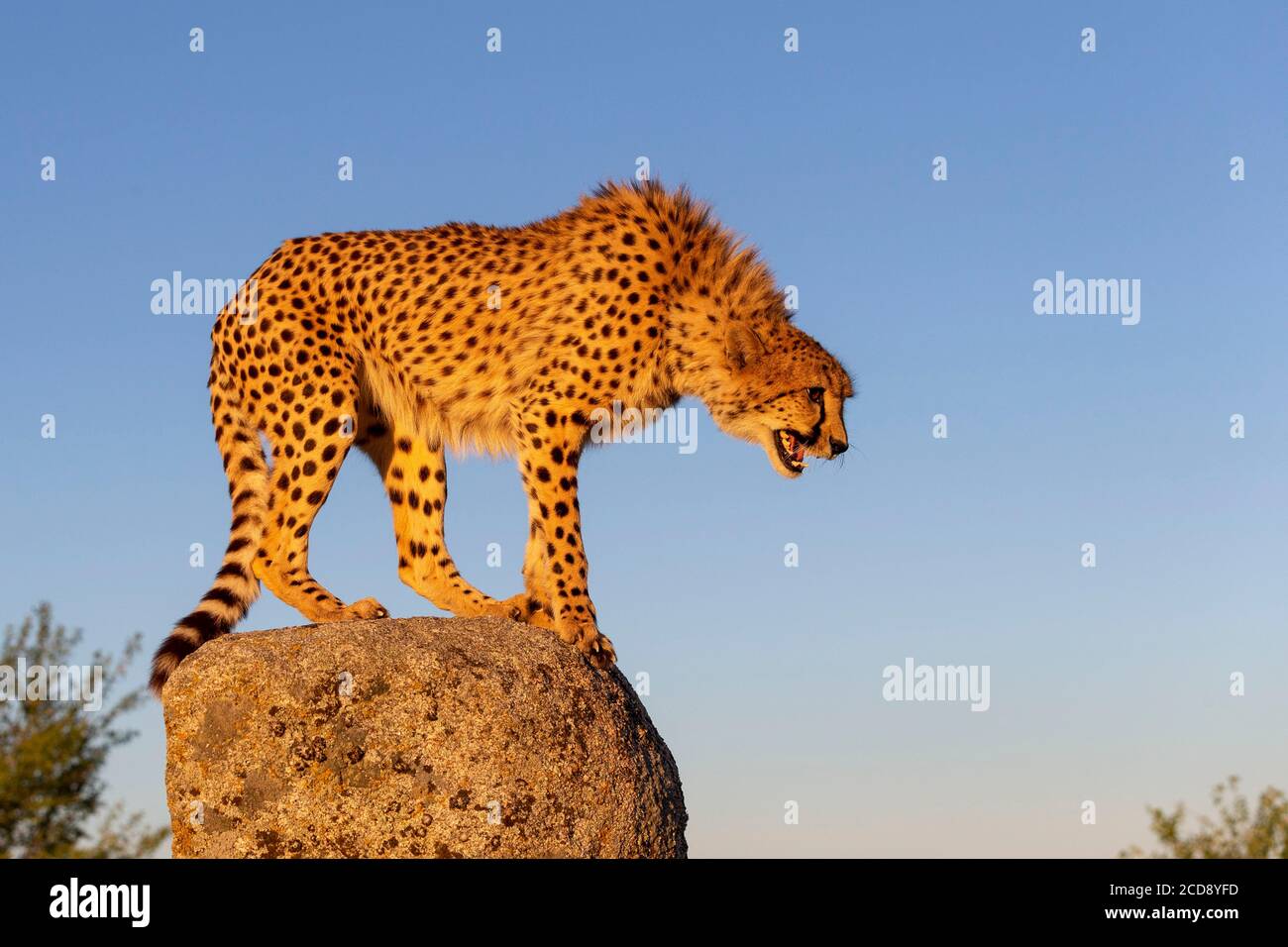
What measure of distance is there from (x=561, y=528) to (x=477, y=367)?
3.72 ft

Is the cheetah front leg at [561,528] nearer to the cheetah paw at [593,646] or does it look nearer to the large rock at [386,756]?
the cheetah paw at [593,646]

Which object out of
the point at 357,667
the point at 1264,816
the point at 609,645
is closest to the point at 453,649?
the point at 357,667

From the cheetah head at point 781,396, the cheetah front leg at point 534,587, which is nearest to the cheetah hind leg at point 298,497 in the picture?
the cheetah front leg at point 534,587

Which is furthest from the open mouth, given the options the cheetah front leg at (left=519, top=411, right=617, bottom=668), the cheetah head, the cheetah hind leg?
the cheetah hind leg

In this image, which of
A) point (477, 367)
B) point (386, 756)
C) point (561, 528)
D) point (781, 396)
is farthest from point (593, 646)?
point (781, 396)

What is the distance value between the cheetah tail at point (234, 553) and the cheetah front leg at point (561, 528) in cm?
137

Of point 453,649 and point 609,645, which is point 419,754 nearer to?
point 453,649

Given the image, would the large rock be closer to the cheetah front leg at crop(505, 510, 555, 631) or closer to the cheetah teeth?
the cheetah front leg at crop(505, 510, 555, 631)

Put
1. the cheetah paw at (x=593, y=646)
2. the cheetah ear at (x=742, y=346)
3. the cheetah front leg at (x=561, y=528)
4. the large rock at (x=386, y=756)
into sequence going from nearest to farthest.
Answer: the large rock at (x=386, y=756), the cheetah paw at (x=593, y=646), the cheetah front leg at (x=561, y=528), the cheetah ear at (x=742, y=346)

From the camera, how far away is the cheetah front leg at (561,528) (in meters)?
6.71

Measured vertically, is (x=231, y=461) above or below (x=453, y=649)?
above
